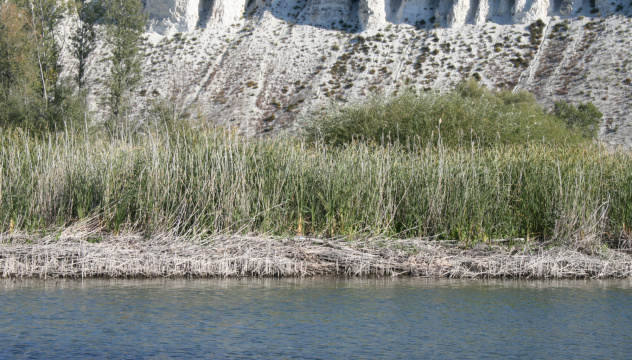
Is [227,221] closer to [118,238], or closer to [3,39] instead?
[118,238]

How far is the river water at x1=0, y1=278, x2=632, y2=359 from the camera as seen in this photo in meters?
6.84

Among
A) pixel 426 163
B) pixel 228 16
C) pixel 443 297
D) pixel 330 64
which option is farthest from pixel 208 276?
pixel 228 16

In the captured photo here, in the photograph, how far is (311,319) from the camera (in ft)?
26.7

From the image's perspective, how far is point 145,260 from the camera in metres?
11.0

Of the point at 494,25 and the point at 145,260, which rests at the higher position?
the point at 494,25

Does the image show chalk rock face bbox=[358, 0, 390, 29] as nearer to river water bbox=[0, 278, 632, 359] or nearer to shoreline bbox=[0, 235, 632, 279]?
shoreline bbox=[0, 235, 632, 279]

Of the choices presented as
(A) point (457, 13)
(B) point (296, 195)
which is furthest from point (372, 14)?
(B) point (296, 195)

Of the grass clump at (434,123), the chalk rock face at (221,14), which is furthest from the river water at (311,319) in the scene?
the chalk rock face at (221,14)

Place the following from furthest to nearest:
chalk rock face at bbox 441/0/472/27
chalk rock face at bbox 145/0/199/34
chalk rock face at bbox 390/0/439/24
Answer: chalk rock face at bbox 145/0/199/34, chalk rock face at bbox 390/0/439/24, chalk rock face at bbox 441/0/472/27

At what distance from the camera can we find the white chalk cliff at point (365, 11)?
55719 mm

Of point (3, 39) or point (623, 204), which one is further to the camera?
point (3, 39)

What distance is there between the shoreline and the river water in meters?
0.42

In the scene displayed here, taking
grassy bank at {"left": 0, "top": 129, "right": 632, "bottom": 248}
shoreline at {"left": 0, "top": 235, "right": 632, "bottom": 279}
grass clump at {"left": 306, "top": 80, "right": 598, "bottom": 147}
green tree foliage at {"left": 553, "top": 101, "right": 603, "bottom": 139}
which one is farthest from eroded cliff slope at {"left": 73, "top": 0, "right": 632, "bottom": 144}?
shoreline at {"left": 0, "top": 235, "right": 632, "bottom": 279}

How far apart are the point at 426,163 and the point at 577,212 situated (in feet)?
9.72
